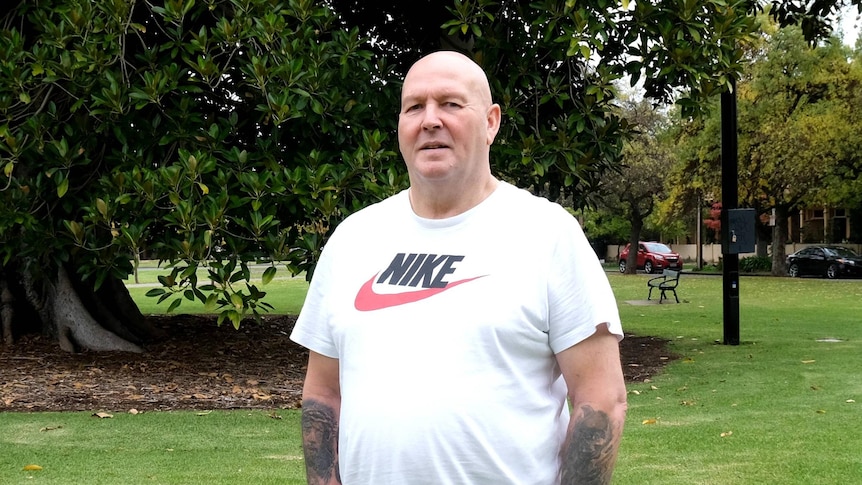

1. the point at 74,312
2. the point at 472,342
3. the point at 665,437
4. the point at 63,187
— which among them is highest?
the point at 63,187

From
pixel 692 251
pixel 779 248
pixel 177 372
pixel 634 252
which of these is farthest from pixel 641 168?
pixel 177 372

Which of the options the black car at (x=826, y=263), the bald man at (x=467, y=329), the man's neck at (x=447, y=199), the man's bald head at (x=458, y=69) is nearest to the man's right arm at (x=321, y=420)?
the bald man at (x=467, y=329)

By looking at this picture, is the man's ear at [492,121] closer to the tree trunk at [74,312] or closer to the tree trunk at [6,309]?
the tree trunk at [74,312]

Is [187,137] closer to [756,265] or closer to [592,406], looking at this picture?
[592,406]

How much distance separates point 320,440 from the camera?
2.52 m

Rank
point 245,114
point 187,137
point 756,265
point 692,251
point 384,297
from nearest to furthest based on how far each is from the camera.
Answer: point 384,297, point 187,137, point 245,114, point 756,265, point 692,251

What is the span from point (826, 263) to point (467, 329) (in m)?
38.1

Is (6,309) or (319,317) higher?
(319,317)

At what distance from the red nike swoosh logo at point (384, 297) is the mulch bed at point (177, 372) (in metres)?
6.73

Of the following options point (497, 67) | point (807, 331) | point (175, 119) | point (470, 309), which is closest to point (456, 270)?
point (470, 309)

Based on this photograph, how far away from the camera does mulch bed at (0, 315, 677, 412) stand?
904 cm

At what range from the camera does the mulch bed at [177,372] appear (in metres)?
9.04

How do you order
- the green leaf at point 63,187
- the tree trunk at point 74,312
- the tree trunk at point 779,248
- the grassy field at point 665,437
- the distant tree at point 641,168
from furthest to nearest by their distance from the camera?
the distant tree at point 641,168, the tree trunk at point 779,248, the tree trunk at point 74,312, the green leaf at point 63,187, the grassy field at point 665,437

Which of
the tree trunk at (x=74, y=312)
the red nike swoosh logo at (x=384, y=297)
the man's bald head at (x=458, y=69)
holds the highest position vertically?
the man's bald head at (x=458, y=69)
